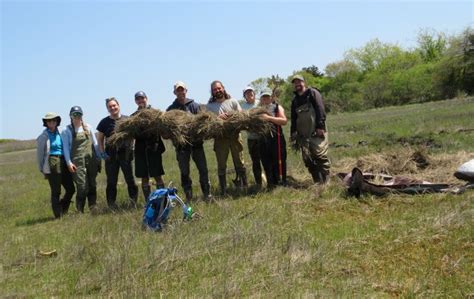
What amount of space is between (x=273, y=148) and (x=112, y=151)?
296cm

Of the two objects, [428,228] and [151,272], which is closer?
[151,272]

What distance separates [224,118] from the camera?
8.33 meters

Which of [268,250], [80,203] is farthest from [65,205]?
[268,250]

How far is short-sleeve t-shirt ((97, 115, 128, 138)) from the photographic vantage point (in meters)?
8.71

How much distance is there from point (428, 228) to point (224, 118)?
3899 mm

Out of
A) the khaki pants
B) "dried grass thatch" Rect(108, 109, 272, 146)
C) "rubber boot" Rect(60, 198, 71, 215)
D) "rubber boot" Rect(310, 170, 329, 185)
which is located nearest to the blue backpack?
"dried grass thatch" Rect(108, 109, 272, 146)

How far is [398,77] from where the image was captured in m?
57.2

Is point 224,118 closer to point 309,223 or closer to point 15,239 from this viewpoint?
point 309,223

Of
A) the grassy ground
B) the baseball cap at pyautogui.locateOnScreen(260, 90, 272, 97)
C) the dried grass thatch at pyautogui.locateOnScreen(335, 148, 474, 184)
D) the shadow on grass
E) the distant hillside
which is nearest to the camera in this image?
the grassy ground

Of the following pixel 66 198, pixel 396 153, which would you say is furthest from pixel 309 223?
pixel 66 198

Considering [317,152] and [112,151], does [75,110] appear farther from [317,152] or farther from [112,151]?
[317,152]

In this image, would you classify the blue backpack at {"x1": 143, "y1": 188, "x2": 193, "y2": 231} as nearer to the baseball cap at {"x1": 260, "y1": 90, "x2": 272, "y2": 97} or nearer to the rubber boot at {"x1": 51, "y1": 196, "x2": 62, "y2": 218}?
the baseball cap at {"x1": 260, "y1": 90, "x2": 272, "y2": 97}

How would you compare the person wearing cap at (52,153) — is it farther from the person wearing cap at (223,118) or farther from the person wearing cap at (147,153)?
the person wearing cap at (223,118)

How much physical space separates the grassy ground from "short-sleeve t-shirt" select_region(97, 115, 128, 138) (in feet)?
4.77
